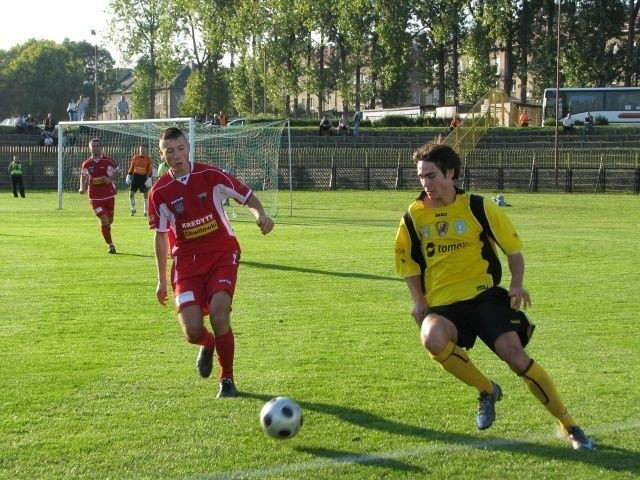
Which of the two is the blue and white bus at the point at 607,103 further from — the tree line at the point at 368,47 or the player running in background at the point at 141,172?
the player running in background at the point at 141,172

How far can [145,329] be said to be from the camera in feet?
32.5

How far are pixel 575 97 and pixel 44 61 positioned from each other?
7717cm

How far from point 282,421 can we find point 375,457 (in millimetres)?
604

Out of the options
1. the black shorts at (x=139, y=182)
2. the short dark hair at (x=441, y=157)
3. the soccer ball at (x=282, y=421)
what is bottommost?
the soccer ball at (x=282, y=421)

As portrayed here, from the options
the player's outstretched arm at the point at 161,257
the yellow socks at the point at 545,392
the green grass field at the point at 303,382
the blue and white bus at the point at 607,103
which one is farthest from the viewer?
the blue and white bus at the point at 607,103

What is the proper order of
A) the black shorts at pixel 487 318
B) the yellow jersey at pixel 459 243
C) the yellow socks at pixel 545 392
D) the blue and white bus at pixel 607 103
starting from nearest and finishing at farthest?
the yellow socks at pixel 545 392, the black shorts at pixel 487 318, the yellow jersey at pixel 459 243, the blue and white bus at pixel 607 103

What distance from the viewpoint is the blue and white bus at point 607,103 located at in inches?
2223

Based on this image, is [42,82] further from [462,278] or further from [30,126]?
[462,278]

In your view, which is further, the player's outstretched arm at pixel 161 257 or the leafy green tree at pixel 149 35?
the leafy green tree at pixel 149 35

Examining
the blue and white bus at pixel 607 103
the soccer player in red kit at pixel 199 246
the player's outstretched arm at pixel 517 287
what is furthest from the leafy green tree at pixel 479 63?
the player's outstretched arm at pixel 517 287

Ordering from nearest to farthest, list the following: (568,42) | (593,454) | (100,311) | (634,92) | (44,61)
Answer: (593,454) < (100,311) < (634,92) < (568,42) < (44,61)

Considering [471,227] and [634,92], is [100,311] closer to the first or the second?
[471,227]

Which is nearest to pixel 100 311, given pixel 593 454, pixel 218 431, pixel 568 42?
pixel 218 431

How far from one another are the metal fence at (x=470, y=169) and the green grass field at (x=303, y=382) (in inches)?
1045
